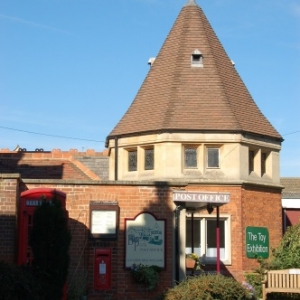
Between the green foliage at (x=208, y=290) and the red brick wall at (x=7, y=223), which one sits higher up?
the red brick wall at (x=7, y=223)

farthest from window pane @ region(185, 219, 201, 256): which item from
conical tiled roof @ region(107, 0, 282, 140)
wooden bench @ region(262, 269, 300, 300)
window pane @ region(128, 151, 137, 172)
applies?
wooden bench @ region(262, 269, 300, 300)

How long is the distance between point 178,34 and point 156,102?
3.68 m

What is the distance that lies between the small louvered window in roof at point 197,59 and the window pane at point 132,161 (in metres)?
4.43

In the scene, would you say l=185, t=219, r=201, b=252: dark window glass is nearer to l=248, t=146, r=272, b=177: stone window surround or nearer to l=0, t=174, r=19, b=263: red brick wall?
l=248, t=146, r=272, b=177: stone window surround

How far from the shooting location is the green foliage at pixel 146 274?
60.3 feet

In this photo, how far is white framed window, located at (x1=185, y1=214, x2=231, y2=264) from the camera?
2720 centimetres

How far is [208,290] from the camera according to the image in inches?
584

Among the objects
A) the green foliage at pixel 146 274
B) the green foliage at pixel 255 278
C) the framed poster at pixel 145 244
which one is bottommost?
the green foliage at pixel 255 278

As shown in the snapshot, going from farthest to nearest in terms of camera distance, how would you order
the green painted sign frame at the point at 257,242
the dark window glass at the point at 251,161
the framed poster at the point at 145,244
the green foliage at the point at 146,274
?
1. the dark window glass at the point at 251,161
2. the green painted sign frame at the point at 257,242
3. the framed poster at the point at 145,244
4. the green foliage at the point at 146,274

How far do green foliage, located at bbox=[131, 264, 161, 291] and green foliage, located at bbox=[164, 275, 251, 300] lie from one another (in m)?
3.15

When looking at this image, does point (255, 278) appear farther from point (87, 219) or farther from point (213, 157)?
point (87, 219)

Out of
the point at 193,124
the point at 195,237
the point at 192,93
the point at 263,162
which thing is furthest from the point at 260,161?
the point at 195,237

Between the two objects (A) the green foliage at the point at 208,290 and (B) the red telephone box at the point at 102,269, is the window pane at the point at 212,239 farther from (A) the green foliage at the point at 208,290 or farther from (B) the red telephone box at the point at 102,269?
(A) the green foliage at the point at 208,290

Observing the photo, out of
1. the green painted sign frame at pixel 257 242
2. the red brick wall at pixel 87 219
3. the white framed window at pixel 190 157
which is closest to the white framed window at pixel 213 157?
the white framed window at pixel 190 157
